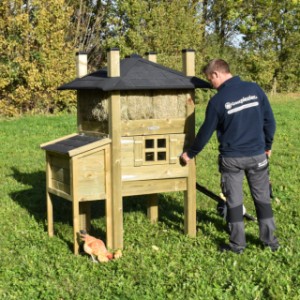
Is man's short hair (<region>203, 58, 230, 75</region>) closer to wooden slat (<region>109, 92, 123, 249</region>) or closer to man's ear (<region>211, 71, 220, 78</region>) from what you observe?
man's ear (<region>211, 71, 220, 78</region>)

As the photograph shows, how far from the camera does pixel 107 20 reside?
24.1m

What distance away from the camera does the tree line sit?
1880 centimetres

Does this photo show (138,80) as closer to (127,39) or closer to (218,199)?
(218,199)

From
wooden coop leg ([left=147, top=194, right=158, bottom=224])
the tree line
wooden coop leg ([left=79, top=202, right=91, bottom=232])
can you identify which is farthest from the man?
the tree line

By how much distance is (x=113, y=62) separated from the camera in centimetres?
525

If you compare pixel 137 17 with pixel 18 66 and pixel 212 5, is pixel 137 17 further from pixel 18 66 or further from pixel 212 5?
pixel 212 5

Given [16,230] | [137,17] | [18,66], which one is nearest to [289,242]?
[16,230]

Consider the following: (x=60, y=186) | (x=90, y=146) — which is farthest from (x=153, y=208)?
(x=90, y=146)

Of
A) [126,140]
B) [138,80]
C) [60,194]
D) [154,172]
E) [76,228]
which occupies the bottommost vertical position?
[76,228]

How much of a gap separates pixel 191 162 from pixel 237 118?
95cm

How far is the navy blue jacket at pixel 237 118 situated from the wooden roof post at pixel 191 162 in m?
0.52

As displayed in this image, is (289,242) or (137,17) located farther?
(137,17)

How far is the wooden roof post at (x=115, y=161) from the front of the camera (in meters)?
5.23

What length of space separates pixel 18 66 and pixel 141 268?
610 inches
